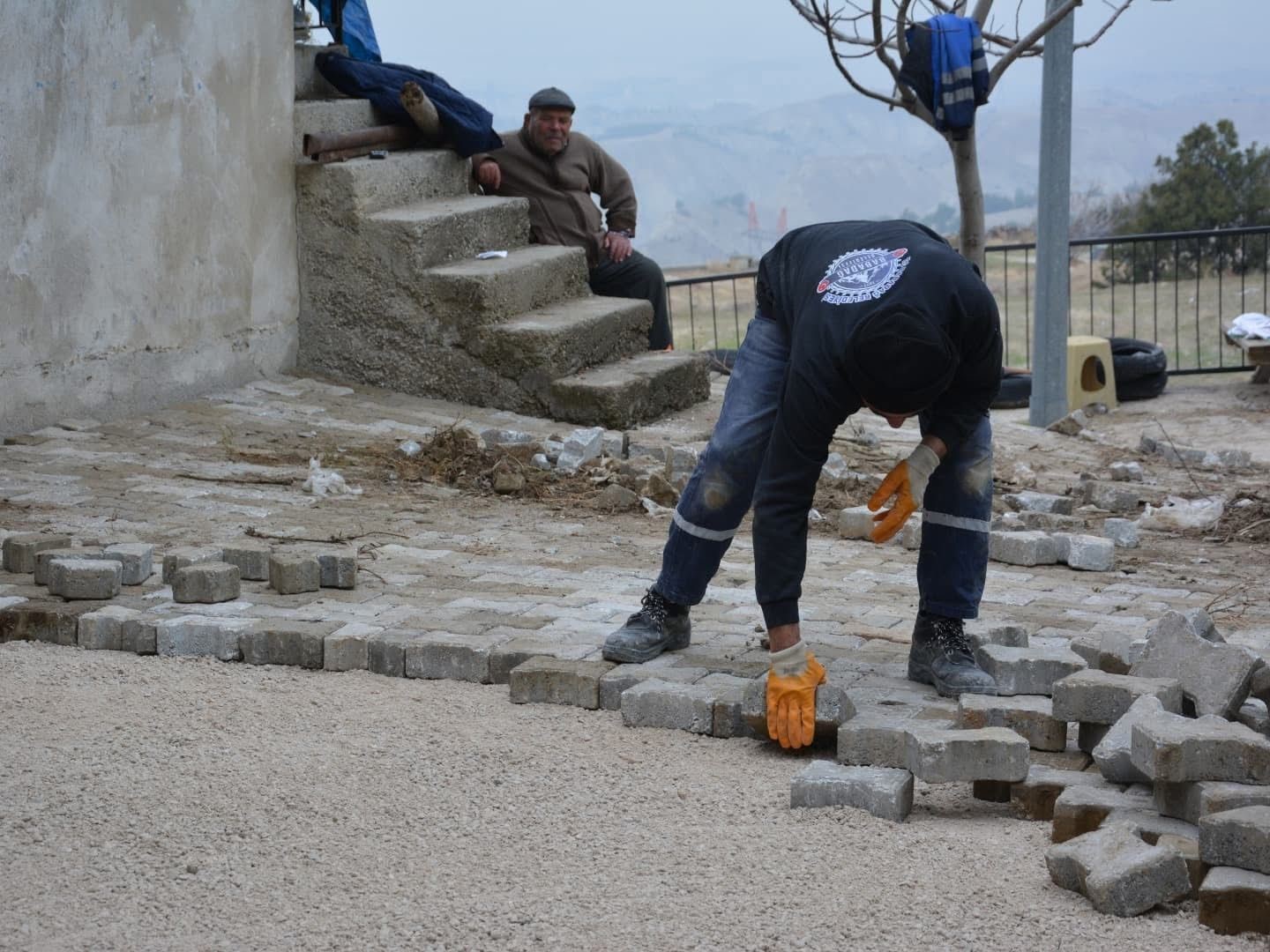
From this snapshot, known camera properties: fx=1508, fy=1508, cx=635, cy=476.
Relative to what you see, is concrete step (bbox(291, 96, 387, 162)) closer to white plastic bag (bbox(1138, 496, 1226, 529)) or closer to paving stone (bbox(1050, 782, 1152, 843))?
white plastic bag (bbox(1138, 496, 1226, 529))

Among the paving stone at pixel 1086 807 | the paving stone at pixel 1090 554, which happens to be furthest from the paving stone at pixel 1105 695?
the paving stone at pixel 1090 554

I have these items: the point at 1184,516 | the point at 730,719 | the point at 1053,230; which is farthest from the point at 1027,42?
the point at 730,719

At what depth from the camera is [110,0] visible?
7422 millimetres

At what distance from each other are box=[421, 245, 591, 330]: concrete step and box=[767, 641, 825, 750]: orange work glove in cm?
515

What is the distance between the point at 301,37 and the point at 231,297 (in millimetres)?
2134

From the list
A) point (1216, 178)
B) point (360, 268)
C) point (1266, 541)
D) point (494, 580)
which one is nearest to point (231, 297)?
point (360, 268)

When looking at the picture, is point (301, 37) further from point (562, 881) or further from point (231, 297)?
point (562, 881)

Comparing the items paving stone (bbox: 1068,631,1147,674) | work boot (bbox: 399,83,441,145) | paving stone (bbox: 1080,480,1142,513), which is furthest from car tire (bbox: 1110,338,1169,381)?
paving stone (bbox: 1068,631,1147,674)

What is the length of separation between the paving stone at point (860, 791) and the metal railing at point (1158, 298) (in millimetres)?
9509

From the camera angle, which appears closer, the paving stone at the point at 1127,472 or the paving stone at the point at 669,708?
the paving stone at the point at 669,708

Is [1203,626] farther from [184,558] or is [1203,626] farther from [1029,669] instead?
[184,558]

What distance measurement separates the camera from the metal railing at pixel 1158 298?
13602mm

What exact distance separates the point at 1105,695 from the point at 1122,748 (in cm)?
26

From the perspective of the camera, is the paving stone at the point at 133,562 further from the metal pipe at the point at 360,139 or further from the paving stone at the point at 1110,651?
the metal pipe at the point at 360,139
